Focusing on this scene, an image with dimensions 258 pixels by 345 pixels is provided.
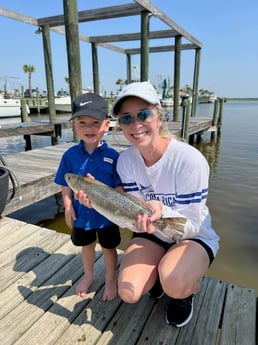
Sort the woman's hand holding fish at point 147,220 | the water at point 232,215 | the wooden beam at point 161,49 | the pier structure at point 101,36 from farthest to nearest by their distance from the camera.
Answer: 1. the wooden beam at point 161,49
2. the pier structure at point 101,36
3. the water at point 232,215
4. the woman's hand holding fish at point 147,220

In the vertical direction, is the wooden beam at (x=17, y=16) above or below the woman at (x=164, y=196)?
above

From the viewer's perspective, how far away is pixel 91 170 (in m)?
2.33

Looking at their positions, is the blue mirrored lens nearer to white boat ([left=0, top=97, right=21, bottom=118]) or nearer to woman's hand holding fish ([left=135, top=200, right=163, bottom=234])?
woman's hand holding fish ([left=135, top=200, right=163, bottom=234])

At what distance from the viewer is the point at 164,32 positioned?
493 inches

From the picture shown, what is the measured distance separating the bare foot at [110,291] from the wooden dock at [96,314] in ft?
0.14

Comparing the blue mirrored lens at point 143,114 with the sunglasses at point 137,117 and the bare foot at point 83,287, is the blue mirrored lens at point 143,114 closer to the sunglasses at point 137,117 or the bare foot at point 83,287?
the sunglasses at point 137,117

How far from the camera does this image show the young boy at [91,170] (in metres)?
2.27

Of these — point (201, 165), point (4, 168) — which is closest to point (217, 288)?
point (201, 165)

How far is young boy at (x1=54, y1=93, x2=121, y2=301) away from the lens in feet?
7.45

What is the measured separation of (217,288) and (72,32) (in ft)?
21.1

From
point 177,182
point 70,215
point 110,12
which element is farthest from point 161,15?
point 70,215

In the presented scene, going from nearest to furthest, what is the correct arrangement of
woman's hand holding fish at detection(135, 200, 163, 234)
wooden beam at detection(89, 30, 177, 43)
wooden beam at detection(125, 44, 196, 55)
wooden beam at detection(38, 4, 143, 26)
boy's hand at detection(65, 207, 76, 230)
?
woman's hand holding fish at detection(135, 200, 163, 234)
boy's hand at detection(65, 207, 76, 230)
wooden beam at detection(38, 4, 143, 26)
wooden beam at detection(89, 30, 177, 43)
wooden beam at detection(125, 44, 196, 55)

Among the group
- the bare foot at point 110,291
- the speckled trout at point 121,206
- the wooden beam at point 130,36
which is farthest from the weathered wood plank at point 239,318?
the wooden beam at point 130,36

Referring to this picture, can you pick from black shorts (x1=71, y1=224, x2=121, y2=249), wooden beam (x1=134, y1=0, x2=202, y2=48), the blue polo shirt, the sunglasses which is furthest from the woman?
wooden beam (x1=134, y1=0, x2=202, y2=48)
